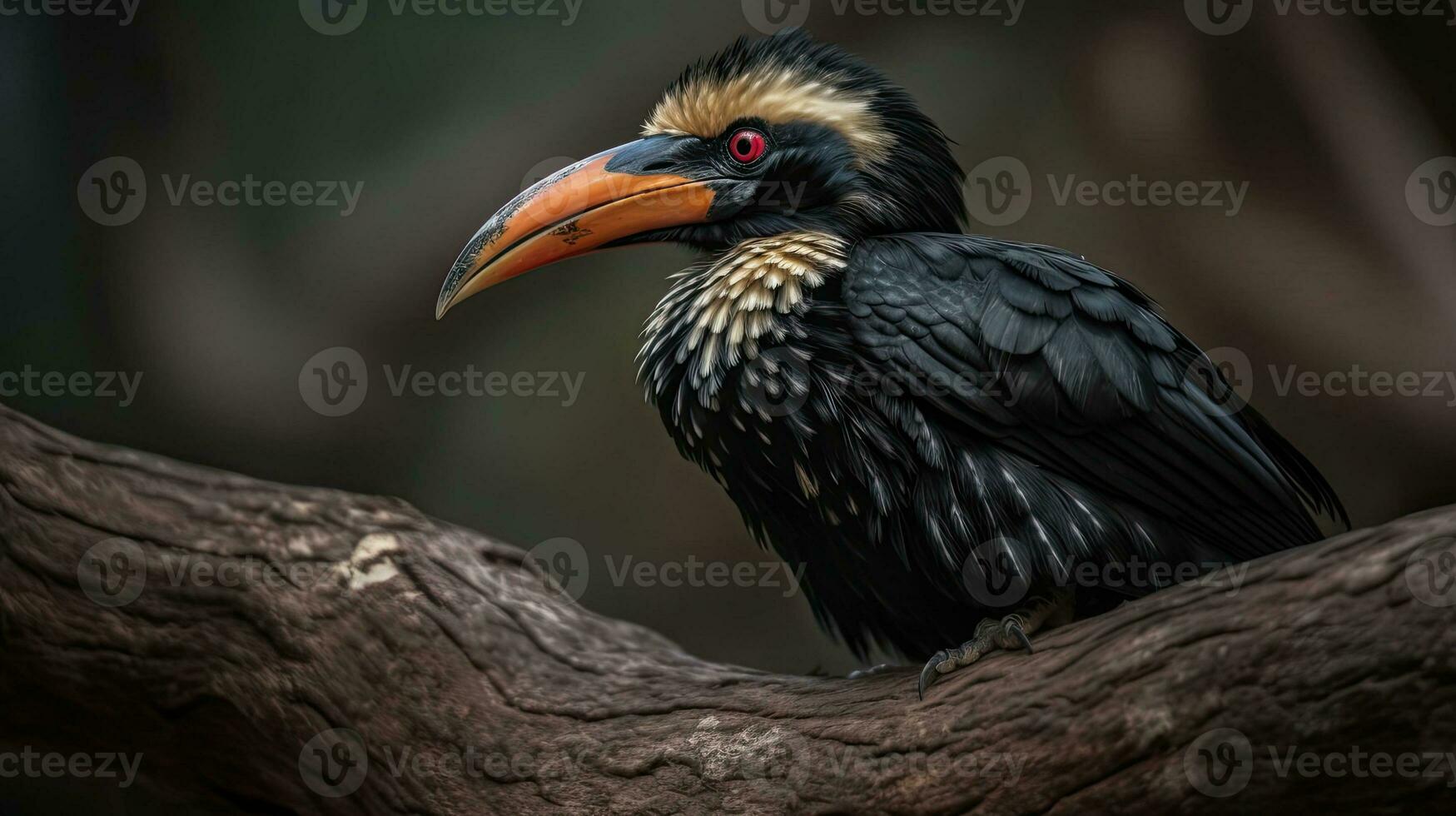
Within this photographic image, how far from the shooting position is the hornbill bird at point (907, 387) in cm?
225

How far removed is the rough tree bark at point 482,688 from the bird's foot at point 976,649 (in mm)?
44

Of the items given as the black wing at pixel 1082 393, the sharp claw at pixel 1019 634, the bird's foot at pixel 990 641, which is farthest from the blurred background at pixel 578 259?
the sharp claw at pixel 1019 634

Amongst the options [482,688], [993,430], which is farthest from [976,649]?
[482,688]

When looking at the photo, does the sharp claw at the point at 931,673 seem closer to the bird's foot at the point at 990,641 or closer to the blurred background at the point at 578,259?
the bird's foot at the point at 990,641

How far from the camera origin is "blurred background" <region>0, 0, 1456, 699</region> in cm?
372

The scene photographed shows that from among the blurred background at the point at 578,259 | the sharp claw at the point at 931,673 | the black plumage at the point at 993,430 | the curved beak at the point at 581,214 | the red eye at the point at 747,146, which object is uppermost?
the blurred background at the point at 578,259

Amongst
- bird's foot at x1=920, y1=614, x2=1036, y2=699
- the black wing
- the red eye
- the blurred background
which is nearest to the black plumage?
the black wing

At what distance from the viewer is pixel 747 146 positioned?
2727mm

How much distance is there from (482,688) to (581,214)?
1088 mm

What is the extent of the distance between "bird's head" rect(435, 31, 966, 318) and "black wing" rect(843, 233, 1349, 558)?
0.38m

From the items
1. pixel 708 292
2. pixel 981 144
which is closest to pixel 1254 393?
pixel 981 144

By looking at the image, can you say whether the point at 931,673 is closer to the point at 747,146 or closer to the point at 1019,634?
the point at 1019,634

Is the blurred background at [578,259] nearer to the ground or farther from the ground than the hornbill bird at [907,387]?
farther from the ground

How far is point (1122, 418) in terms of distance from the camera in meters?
2.27
